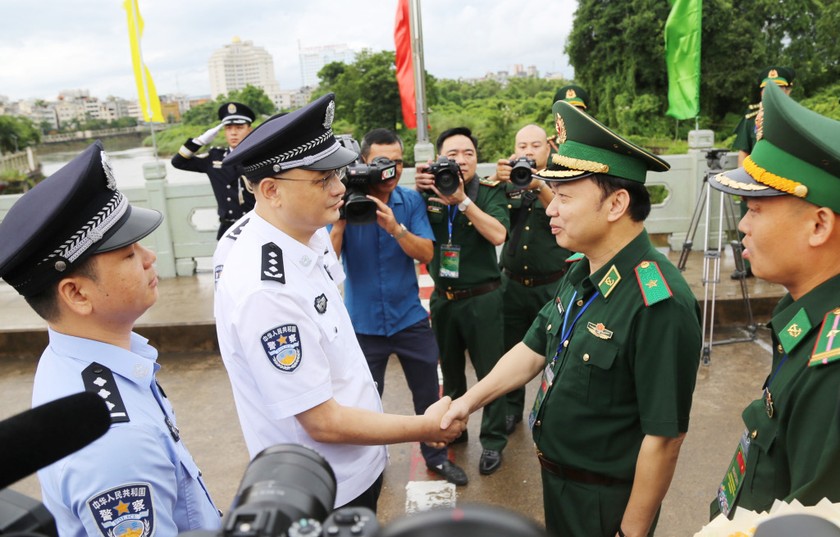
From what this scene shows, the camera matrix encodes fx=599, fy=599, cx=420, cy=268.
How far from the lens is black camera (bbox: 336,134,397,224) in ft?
10.1

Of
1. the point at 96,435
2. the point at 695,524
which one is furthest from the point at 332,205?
the point at 695,524

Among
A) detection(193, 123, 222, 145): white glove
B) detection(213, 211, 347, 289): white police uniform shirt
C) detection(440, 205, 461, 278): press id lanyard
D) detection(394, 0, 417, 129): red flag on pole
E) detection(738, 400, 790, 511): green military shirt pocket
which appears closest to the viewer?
detection(738, 400, 790, 511): green military shirt pocket

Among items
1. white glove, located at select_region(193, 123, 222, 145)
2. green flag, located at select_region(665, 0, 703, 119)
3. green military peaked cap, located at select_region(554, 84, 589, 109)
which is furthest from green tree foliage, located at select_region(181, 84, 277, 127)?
green military peaked cap, located at select_region(554, 84, 589, 109)

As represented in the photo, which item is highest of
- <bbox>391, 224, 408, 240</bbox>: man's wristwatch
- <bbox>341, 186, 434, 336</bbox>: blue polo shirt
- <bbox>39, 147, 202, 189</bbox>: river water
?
<bbox>391, 224, 408, 240</bbox>: man's wristwatch

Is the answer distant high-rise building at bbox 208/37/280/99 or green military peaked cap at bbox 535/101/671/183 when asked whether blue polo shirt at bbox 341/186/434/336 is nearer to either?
green military peaked cap at bbox 535/101/671/183

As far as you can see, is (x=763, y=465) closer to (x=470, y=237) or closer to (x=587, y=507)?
(x=587, y=507)

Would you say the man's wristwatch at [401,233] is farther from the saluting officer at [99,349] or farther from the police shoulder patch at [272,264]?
the saluting officer at [99,349]

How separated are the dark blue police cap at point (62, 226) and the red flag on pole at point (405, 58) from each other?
637 cm

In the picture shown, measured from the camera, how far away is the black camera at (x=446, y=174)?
3.40m

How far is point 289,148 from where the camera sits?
1.92 m

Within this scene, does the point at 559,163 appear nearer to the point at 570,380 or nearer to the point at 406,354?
the point at 570,380

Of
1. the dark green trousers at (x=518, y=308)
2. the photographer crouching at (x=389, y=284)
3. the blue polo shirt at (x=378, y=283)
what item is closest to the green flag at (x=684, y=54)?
the dark green trousers at (x=518, y=308)

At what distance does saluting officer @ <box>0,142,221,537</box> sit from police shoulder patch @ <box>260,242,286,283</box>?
0.31 metres

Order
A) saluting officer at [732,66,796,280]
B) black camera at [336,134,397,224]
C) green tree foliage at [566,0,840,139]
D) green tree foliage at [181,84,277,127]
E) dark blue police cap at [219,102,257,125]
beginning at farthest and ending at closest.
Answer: green tree foliage at [181,84,277,127]
green tree foliage at [566,0,840,139]
dark blue police cap at [219,102,257,125]
saluting officer at [732,66,796,280]
black camera at [336,134,397,224]
